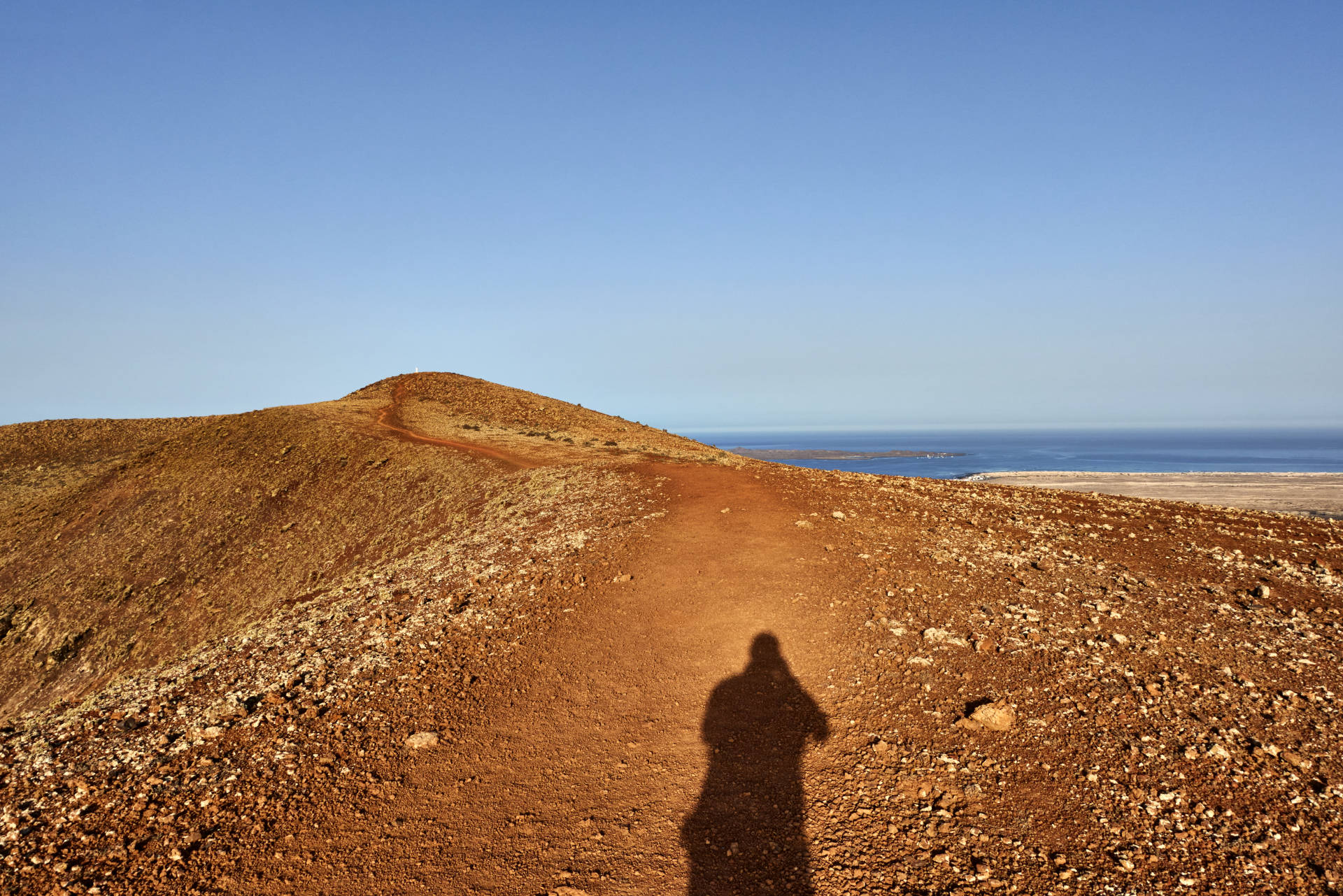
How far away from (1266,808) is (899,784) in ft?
8.90

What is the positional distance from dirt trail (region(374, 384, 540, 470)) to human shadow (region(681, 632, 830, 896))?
11.3 metres

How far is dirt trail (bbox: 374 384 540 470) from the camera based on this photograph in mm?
17656

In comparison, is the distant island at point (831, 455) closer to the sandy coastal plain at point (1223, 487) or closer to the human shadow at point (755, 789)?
the sandy coastal plain at point (1223, 487)

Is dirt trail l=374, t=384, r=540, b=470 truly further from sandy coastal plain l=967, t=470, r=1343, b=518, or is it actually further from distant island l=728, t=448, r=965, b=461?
distant island l=728, t=448, r=965, b=461

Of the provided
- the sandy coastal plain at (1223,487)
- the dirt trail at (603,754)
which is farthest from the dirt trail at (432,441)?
the sandy coastal plain at (1223,487)

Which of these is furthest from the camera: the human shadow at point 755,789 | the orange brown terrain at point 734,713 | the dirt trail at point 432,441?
the dirt trail at point 432,441

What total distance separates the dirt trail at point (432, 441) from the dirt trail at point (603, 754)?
8.80 meters

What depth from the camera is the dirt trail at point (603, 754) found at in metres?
4.74

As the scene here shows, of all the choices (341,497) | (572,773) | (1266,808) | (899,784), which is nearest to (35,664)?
(341,497)

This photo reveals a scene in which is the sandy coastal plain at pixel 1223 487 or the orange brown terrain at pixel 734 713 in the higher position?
the orange brown terrain at pixel 734 713

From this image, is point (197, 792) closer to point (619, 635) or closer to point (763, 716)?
point (619, 635)

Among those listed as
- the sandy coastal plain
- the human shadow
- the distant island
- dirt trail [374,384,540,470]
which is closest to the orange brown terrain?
the human shadow

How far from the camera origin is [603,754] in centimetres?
596

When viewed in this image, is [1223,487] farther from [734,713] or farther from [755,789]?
[755,789]
